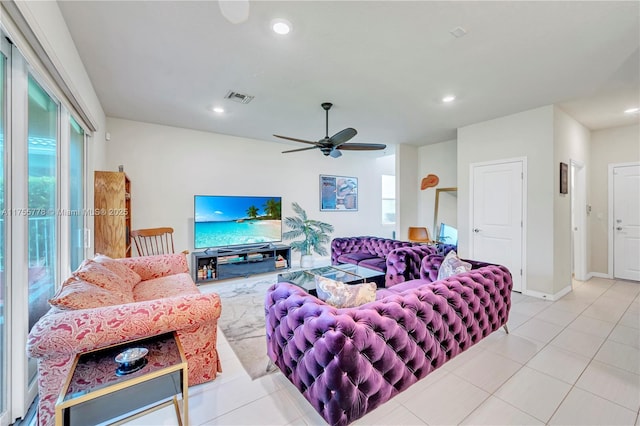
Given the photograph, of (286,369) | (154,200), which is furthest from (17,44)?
(154,200)

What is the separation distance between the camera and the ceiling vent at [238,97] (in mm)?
3264

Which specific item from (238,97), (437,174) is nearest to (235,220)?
(238,97)

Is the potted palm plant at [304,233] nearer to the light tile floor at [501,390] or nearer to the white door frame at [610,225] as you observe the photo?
the light tile floor at [501,390]

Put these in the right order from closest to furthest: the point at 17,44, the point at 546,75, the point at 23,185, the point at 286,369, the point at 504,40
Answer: the point at 17,44 → the point at 23,185 → the point at 286,369 → the point at 504,40 → the point at 546,75

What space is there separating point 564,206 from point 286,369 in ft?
14.5

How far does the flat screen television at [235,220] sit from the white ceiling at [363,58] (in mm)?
1472

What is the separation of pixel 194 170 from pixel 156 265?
220 cm

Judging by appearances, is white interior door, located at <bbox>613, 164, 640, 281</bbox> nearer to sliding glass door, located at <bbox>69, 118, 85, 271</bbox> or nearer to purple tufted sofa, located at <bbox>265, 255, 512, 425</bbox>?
purple tufted sofa, located at <bbox>265, 255, 512, 425</bbox>

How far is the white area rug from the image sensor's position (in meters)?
2.20

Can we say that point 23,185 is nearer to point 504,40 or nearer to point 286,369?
point 286,369

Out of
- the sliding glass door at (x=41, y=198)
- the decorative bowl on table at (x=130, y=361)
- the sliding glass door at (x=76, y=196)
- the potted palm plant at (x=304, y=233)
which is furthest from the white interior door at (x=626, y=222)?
the sliding glass door at (x=76, y=196)

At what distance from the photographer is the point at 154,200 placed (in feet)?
14.6

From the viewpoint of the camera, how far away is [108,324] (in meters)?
1.42

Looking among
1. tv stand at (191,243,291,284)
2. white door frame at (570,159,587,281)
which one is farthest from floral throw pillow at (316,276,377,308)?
white door frame at (570,159,587,281)
